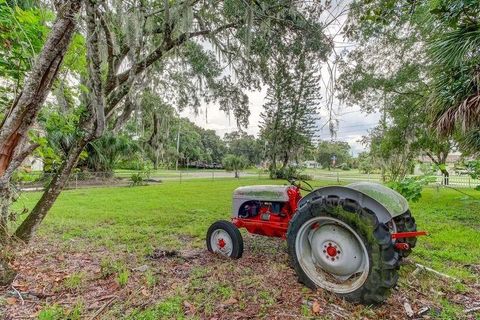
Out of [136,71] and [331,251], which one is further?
[136,71]

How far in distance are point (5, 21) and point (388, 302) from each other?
389cm

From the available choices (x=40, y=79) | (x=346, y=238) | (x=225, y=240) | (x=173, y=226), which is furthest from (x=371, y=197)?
(x=173, y=226)

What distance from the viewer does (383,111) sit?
9.88 metres

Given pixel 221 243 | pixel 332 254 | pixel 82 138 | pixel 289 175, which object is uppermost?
pixel 82 138

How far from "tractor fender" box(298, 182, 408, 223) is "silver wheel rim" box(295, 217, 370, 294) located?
0.25 m

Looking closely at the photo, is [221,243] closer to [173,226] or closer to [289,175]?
[289,175]

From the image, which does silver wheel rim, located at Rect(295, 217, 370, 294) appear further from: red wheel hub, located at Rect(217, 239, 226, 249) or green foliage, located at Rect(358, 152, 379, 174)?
green foliage, located at Rect(358, 152, 379, 174)

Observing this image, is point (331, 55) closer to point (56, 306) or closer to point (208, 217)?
point (56, 306)

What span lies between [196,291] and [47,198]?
1973mm

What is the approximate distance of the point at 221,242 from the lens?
3.30 m

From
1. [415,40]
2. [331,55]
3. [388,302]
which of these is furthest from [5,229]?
[415,40]

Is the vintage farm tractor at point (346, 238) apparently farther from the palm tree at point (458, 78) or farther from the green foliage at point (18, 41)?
the green foliage at point (18, 41)

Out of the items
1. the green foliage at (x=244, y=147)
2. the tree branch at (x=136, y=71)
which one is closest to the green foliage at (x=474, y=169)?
the tree branch at (x=136, y=71)

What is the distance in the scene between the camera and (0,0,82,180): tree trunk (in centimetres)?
195
